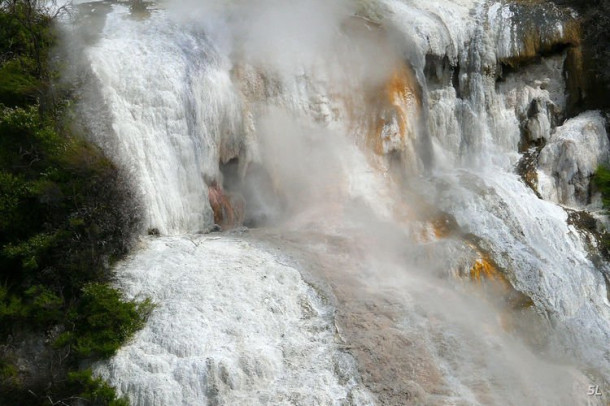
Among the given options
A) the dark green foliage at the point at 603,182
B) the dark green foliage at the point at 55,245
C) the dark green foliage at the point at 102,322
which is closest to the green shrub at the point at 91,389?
the dark green foliage at the point at 55,245

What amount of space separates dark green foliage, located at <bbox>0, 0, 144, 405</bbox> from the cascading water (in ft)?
1.64

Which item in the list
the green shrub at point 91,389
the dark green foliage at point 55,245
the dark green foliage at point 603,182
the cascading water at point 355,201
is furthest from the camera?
the dark green foliage at point 603,182

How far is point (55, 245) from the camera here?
1072cm

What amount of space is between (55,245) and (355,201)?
23.2ft

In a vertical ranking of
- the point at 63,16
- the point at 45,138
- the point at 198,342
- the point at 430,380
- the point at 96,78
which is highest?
the point at 63,16

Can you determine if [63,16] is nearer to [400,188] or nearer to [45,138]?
[45,138]

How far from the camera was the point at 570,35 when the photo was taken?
66.6 ft

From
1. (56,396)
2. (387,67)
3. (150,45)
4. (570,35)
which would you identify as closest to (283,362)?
(56,396)

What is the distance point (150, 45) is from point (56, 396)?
8503mm

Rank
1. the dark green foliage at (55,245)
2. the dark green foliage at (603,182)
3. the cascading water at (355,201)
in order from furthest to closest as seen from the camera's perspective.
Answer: the dark green foliage at (603,182) → the cascading water at (355,201) → the dark green foliage at (55,245)

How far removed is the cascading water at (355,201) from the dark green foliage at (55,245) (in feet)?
1.64

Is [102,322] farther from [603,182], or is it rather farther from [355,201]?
[603,182]

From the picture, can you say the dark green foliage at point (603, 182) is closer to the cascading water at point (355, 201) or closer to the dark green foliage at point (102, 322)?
the cascading water at point (355, 201)

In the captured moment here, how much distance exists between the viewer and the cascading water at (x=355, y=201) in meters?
10.2
